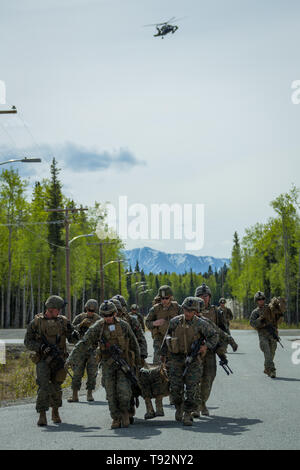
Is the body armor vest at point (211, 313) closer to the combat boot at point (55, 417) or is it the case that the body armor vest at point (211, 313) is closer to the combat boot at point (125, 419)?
the combat boot at point (125, 419)

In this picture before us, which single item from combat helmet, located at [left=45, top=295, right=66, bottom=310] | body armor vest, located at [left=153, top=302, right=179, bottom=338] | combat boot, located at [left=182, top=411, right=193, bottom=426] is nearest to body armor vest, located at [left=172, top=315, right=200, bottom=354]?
combat boot, located at [left=182, top=411, right=193, bottom=426]

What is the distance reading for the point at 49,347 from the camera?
10266 mm

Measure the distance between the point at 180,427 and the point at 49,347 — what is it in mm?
2425

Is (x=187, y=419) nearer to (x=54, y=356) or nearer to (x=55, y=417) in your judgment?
(x=55, y=417)

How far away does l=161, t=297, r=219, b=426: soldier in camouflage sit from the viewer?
31.8ft

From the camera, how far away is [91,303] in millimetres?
13672

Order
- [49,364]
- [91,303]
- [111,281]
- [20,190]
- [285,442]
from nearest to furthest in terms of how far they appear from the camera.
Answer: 1. [285,442]
2. [49,364]
3. [91,303]
4. [20,190]
5. [111,281]

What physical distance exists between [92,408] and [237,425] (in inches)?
137

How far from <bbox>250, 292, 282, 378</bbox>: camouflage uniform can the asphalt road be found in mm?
1930

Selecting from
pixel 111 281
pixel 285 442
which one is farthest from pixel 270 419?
pixel 111 281

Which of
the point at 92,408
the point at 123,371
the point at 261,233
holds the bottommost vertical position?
the point at 92,408

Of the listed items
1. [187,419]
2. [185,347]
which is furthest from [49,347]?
[187,419]
